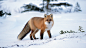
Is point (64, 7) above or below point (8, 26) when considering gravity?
above

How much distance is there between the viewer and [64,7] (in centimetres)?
1080

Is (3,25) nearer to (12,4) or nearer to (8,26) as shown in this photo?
(8,26)

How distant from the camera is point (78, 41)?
287 cm

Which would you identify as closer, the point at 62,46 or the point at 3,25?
the point at 62,46

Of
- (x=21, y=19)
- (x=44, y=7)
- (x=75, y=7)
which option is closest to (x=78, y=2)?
(x=75, y=7)

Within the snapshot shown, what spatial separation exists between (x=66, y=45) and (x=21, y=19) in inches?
230

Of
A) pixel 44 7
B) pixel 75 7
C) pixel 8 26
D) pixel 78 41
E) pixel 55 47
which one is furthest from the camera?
pixel 44 7

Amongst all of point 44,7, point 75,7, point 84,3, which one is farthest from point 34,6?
point 84,3

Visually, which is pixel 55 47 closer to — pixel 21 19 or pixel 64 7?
pixel 21 19

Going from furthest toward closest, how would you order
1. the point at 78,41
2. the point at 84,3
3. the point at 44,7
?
the point at 44,7 → the point at 84,3 → the point at 78,41

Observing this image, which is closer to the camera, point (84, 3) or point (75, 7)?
point (84, 3)

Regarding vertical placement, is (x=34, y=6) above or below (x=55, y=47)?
above

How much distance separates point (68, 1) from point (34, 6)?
3.42 metres

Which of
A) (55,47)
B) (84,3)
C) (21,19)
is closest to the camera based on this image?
(55,47)
